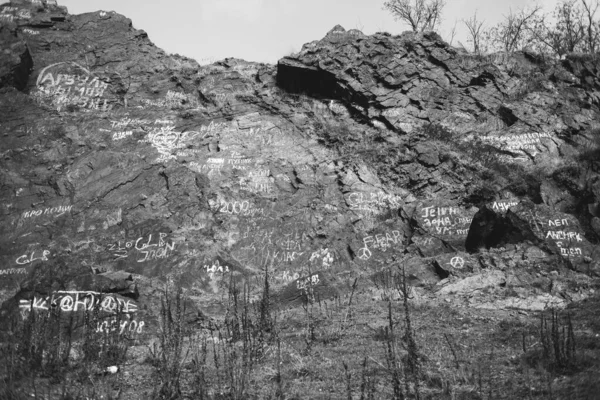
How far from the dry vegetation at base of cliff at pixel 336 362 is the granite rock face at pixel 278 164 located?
81.4 inches

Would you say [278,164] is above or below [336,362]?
above

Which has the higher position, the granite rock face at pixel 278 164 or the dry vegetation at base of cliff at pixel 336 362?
the granite rock face at pixel 278 164

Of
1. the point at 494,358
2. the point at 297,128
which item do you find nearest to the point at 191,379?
the point at 494,358

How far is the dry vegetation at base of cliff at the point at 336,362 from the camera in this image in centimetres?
432

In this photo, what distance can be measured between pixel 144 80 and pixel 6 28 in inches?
211

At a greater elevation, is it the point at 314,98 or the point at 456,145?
the point at 314,98

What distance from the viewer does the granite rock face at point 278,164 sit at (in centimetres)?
1051

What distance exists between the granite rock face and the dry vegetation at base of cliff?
6.79ft

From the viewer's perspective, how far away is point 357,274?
1097 cm

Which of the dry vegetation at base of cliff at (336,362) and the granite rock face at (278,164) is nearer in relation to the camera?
the dry vegetation at base of cliff at (336,362)

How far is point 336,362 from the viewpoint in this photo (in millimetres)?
5645

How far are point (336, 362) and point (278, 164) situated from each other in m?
9.05

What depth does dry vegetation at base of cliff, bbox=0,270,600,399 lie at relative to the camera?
4316 mm

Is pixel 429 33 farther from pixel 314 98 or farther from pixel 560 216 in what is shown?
pixel 560 216
